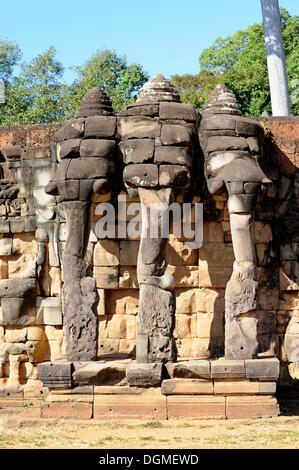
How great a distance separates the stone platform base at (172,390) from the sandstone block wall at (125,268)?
1339 mm

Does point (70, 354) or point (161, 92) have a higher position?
point (161, 92)

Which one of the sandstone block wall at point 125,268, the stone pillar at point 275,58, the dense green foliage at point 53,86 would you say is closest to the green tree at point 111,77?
the dense green foliage at point 53,86

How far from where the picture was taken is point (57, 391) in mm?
12062

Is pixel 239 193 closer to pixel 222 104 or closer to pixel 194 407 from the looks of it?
pixel 222 104

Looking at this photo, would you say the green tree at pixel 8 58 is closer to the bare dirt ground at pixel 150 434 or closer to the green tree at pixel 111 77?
the green tree at pixel 111 77

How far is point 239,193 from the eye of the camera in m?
12.1

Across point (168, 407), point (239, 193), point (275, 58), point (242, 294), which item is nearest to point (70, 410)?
point (168, 407)

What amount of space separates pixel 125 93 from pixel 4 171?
14.5m

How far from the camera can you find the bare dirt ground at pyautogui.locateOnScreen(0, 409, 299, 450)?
10508mm

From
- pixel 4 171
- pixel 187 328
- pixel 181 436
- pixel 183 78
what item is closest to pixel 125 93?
pixel 183 78

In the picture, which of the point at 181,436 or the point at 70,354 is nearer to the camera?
the point at 181,436

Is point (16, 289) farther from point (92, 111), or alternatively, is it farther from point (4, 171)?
point (92, 111)

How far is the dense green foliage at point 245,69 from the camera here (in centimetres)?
2644

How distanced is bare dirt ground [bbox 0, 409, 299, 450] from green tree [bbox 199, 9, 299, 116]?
14898mm
